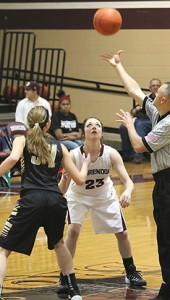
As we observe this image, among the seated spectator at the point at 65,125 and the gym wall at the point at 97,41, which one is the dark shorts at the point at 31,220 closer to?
the seated spectator at the point at 65,125

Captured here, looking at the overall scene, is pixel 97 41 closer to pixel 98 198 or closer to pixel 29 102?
pixel 29 102

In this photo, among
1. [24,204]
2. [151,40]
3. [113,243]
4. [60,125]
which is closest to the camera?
[24,204]

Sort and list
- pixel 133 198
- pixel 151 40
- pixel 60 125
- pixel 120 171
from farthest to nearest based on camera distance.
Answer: pixel 151 40 < pixel 60 125 < pixel 133 198 < pixel 120 171

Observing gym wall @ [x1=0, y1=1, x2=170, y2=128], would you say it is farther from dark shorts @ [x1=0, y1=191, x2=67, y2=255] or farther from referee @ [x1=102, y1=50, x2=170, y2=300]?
dark shorts @ [x1=0, y1=191, x2=67, y2=255]

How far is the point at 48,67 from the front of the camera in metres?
19.0

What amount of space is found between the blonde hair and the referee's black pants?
91 cm

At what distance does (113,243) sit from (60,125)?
610 cm

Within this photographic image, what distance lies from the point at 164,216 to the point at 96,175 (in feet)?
3.92

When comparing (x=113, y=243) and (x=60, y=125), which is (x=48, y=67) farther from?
(x=113, y=243)

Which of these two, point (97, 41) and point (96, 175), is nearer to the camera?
point (96, 175)

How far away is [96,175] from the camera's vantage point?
7.82 meters

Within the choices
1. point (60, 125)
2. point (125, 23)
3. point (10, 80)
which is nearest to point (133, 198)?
point (60, 125)

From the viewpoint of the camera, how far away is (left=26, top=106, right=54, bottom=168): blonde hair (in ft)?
22.3

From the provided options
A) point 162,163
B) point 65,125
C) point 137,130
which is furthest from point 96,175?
point 137,130
